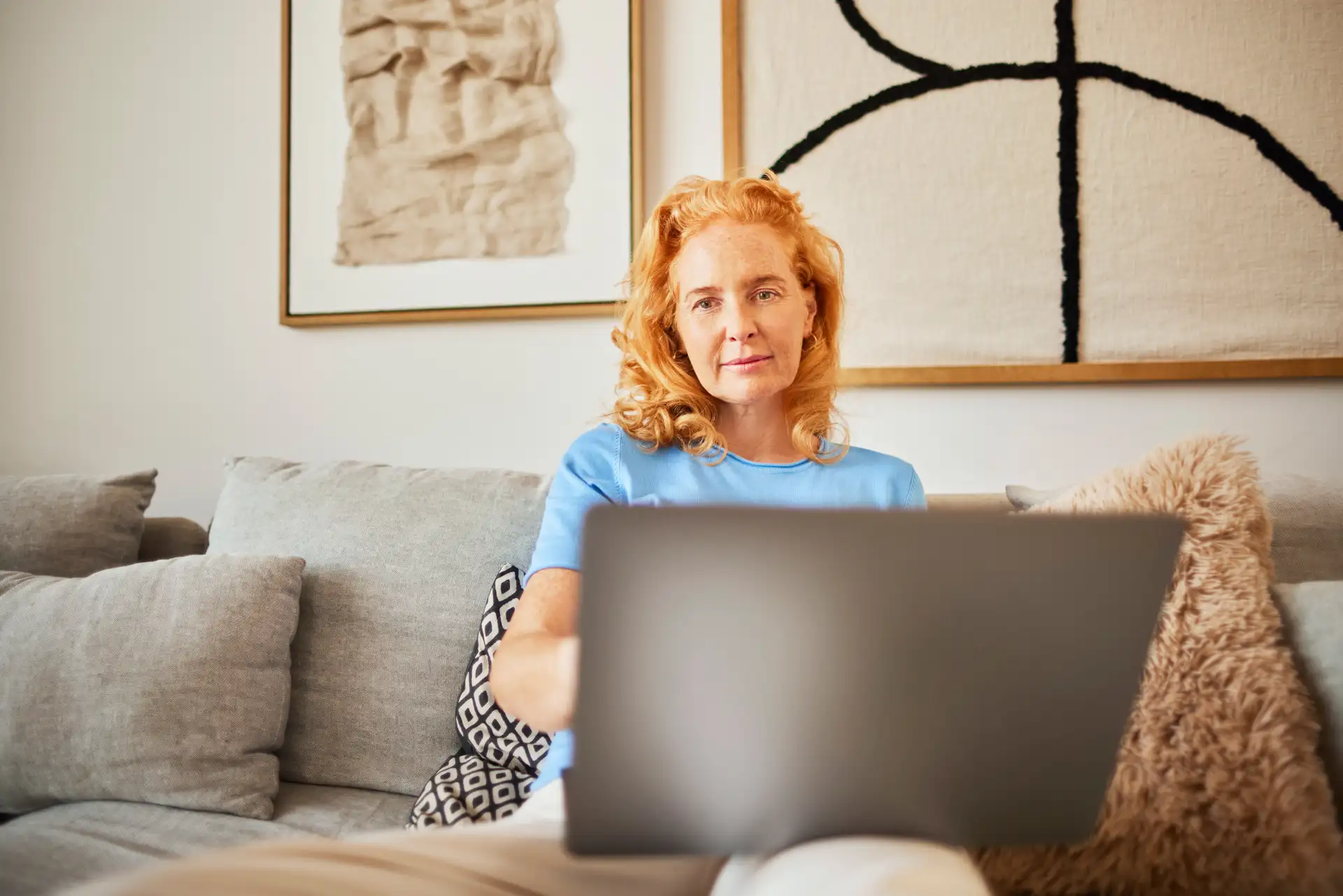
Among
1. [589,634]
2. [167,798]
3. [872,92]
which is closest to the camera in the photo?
[589,634]

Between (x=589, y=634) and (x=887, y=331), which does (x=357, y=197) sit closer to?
(x=887, y=331)

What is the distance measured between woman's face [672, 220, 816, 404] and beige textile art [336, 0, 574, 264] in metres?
0.66

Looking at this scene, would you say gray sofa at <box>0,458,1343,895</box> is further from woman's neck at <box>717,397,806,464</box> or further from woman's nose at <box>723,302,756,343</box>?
woman's nose at <box>723,302,756,343</box>

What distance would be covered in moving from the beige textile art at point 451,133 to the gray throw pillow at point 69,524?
0.67 metres

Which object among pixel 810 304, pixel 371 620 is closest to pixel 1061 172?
pixel 810 304

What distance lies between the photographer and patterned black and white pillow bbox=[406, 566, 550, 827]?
121 centimetres

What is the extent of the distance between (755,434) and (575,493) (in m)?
0.30

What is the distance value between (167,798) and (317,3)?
1645 mm

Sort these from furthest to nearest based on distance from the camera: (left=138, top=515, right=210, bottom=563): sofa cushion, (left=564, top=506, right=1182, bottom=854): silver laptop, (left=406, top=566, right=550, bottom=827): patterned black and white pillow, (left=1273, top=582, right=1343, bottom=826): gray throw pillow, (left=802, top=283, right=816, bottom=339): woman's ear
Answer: (left=138, top=515, right=210, bottom=563): sofa cushion → (left=802, top=283, right=816, bottom=339): woman's ear → (left=406, top=566, right=550, bottom=827): patterned black and white pillow → (left=1273, top=582, right=1343, bottom=826): gray throw pillow → (left=564, top=506, right=1182, bottom=854): silver laptop

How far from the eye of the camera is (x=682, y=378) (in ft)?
4.29

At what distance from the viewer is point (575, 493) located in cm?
117

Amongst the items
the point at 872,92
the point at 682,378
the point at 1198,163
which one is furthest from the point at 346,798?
the point at 1198,163

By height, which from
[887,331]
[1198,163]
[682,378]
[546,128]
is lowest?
[682,378]

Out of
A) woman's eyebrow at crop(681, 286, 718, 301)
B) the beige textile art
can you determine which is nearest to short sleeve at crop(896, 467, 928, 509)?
woman's eyebrow at crop(681, 286, 718, 301)
